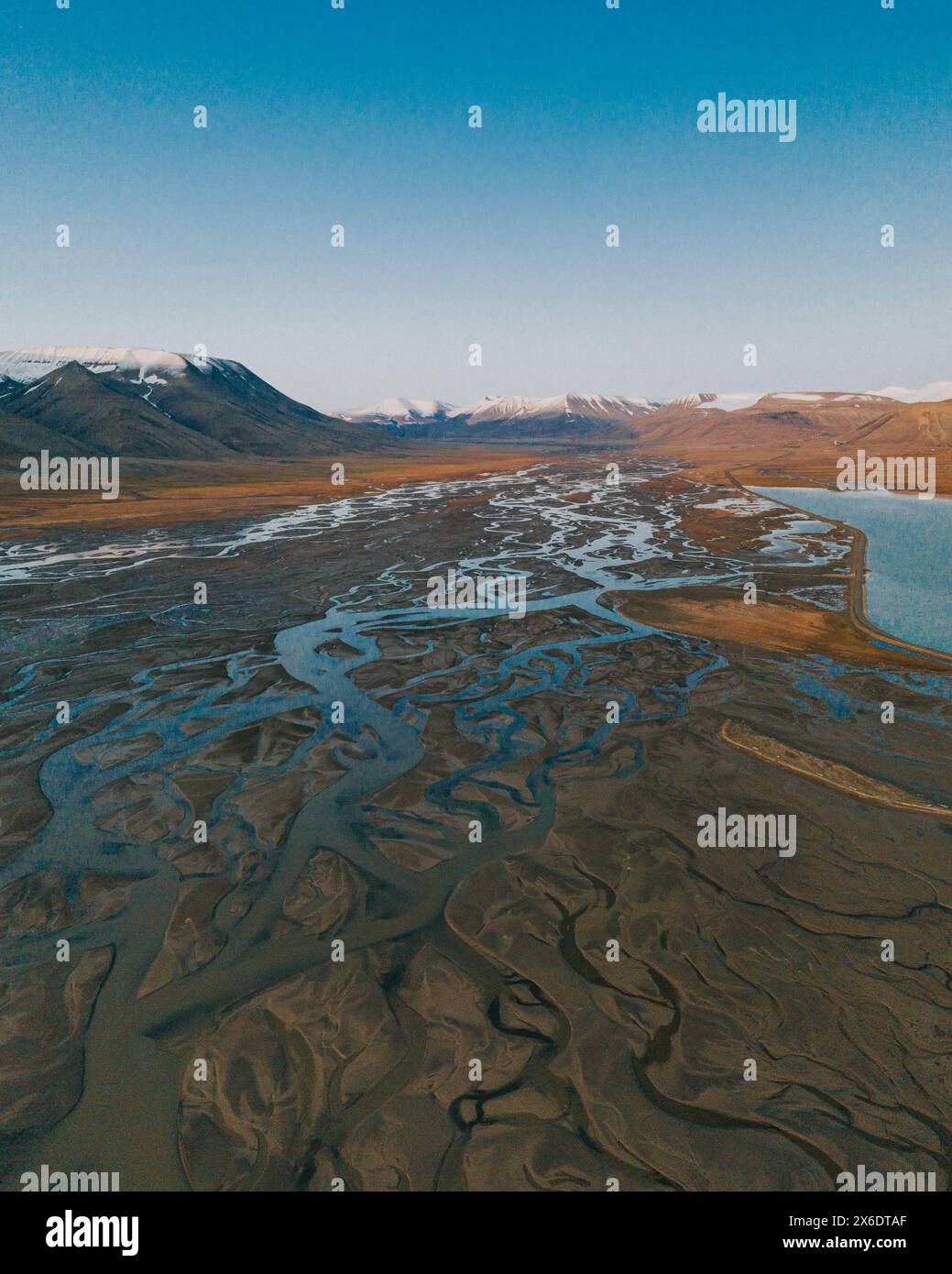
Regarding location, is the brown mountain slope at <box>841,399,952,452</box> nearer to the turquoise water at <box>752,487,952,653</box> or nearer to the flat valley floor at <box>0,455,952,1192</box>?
the turquoise water at <box>752,487,952,653</box>

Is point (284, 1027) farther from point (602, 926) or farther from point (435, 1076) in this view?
point (602, 926)

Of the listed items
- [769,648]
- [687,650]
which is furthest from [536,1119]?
[769,648]

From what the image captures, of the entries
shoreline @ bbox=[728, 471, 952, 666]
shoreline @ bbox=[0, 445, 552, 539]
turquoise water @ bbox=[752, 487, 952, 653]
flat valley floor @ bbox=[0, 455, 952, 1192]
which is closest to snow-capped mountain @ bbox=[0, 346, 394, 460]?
shoreline @ bbox=[0, 445, 552, 539]

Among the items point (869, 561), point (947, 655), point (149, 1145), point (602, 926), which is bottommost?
point (149, 1145)

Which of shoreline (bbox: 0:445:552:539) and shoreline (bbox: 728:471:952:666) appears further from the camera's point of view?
shoreline (bbox: 0:445:552:539)

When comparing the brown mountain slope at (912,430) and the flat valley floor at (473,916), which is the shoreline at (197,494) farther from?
the brown mountain slope at (912,430)

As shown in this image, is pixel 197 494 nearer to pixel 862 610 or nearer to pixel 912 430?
pixel 862 610
